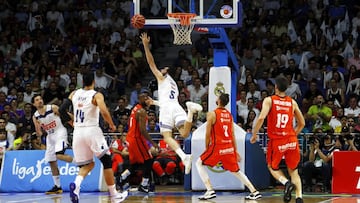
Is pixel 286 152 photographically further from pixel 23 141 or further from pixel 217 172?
pixel 23 141

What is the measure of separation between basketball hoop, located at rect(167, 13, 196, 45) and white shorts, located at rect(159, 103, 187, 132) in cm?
143

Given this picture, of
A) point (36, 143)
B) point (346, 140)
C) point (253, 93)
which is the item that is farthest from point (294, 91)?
point (36, 143)

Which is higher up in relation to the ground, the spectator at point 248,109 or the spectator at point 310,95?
the spectator at point 310,95

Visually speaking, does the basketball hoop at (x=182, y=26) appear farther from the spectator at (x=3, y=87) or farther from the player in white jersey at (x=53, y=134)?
the spectator at (x=3, y=87)

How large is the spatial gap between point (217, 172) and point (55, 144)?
3.69 meters

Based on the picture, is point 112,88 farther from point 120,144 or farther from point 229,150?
point 229,150

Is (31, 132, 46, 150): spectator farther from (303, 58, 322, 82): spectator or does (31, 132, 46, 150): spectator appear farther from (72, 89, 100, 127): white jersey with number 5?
(303, 58, 322, 82): spectator

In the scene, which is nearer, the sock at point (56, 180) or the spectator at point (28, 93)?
the sock at point (56, 180)

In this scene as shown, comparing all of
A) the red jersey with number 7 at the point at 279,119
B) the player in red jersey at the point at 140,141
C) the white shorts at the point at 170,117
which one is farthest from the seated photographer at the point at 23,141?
the red jersey with number 7 at the point at 279,119

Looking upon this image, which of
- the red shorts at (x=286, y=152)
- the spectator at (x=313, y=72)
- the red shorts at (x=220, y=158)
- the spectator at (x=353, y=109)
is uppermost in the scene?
the spectator at (x=313, y=72)

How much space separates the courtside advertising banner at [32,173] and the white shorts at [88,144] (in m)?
5.38

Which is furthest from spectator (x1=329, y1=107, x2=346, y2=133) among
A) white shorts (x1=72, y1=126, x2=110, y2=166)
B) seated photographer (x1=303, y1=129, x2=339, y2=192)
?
white shorts (x1=72, y1=126, x2=110, y2=166)

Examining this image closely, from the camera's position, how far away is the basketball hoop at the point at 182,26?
1777 centimetres

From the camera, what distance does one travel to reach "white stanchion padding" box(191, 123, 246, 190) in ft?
60.6
